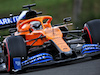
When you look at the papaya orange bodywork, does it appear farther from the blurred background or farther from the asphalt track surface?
the blurred background

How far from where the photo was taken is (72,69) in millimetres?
7789

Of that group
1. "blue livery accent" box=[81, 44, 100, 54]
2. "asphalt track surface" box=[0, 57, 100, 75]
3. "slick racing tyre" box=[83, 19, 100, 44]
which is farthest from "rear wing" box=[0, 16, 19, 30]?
"blue livery accent" box=[81, 44, 100, 54]

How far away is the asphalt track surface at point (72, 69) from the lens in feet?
24.1

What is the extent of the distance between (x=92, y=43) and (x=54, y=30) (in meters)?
1.20

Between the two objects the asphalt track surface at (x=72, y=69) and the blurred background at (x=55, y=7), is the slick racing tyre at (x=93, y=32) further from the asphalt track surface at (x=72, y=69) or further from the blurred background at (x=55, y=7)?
the blurred background at (x=55, y=7)

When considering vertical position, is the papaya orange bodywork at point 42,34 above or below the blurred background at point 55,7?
above

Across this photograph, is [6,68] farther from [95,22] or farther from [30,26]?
[95,22]

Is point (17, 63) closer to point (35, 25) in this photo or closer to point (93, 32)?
point (35, 25)

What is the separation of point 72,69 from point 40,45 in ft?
6.74

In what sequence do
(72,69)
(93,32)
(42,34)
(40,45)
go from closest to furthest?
(72,69) < (42,34) < (93,32) < (40,45)

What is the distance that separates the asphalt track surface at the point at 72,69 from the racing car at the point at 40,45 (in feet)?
0.55

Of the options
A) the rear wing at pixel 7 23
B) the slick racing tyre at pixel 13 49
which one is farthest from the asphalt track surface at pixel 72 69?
the rear wing at pixel 7 23

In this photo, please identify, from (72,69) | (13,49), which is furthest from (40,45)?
(72,69)

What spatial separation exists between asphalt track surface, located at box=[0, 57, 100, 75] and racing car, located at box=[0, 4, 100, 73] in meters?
0.17
